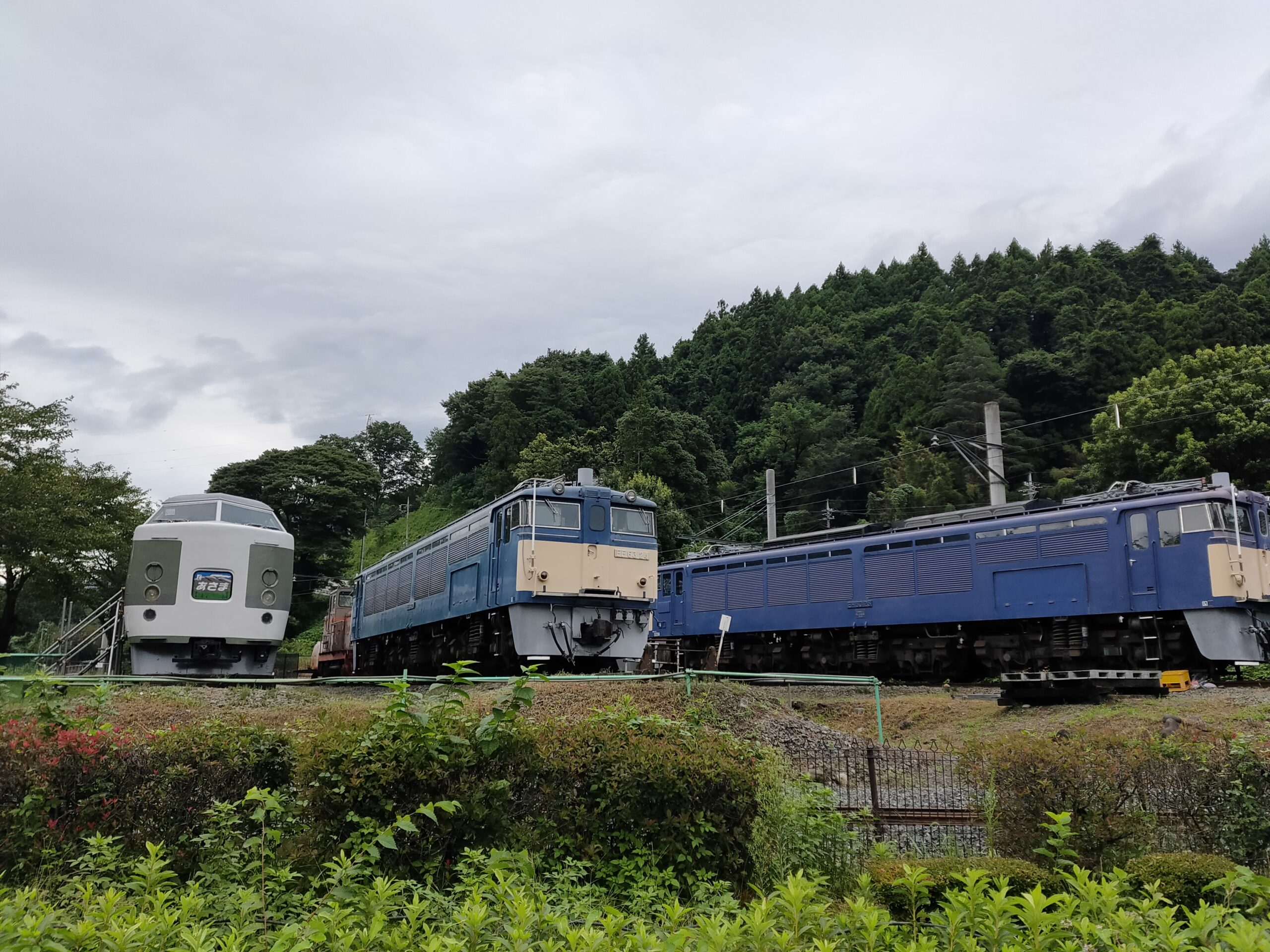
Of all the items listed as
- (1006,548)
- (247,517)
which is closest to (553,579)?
(247,517)

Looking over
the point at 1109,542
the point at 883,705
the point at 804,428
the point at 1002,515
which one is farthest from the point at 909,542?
the point at 804,428

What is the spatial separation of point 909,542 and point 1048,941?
20551mm

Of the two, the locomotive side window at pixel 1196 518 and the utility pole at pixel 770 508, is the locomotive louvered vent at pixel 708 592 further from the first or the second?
the locomotive side window at pixel 1196 518

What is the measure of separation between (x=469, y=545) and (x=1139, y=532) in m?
13.5

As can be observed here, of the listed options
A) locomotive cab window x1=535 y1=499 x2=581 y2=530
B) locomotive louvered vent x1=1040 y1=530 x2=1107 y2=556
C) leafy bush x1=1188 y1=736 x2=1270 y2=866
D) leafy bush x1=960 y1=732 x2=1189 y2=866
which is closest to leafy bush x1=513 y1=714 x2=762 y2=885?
leafy bush x1=960 y1=732 x2=1189 y2=866

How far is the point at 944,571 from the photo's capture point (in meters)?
23.1

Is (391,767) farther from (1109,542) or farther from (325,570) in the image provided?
(325,570)

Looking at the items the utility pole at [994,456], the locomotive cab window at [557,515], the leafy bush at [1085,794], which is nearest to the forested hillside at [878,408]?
the utility pole at [994,456]

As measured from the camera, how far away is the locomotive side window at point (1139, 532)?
1928cm

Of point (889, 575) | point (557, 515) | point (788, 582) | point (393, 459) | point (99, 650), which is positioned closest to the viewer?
point (557, 515)

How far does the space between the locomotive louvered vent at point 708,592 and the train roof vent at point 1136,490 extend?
10.9 meters

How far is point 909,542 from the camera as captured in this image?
23969mm

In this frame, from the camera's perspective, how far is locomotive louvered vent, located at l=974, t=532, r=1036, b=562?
2130cm

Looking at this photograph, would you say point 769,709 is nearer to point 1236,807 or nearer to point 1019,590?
point 1236,807
